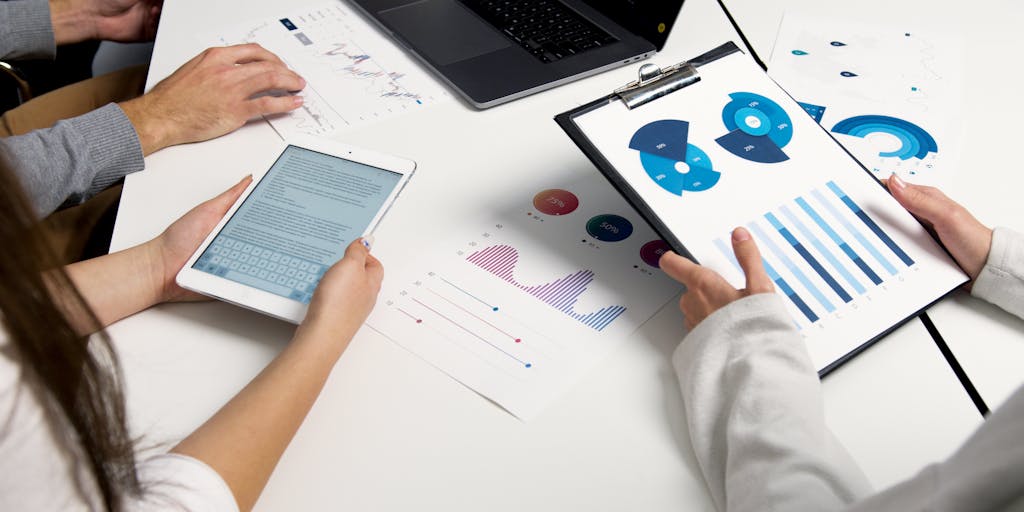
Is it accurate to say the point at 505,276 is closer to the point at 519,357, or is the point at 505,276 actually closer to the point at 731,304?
the point at 519,357

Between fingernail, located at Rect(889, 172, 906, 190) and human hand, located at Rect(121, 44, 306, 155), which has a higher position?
fingernail, located at Rect(889, 172, 906, 190)

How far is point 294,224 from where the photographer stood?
85cm

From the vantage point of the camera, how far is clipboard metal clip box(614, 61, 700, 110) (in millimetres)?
854

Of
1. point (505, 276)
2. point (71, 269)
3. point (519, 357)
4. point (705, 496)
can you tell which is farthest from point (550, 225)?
point (71, 269)

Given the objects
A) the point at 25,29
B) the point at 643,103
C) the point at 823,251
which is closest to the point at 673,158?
the point at 643,103

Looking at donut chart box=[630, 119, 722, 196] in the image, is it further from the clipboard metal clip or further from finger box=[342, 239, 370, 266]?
finger box=[342, 239, 370, 266]

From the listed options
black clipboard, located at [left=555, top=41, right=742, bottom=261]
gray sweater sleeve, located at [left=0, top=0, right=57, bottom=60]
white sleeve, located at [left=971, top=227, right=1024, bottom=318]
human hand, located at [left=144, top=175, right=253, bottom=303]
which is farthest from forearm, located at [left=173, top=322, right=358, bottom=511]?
gray sweater sleeve, located at [left=0, top=0, right=57, bottom=60]

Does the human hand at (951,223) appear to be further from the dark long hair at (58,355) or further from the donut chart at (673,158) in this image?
the dark long hair at (58,355)

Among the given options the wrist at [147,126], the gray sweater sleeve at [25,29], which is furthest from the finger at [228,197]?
the gray sweater sleeve at [25,29]

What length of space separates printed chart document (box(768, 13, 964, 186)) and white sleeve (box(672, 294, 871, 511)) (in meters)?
0.39

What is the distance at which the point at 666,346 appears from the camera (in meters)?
0.79

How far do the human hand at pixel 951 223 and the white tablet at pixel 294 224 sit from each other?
54cm

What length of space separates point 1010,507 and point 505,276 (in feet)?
1.71

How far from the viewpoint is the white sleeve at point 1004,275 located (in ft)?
2.68
